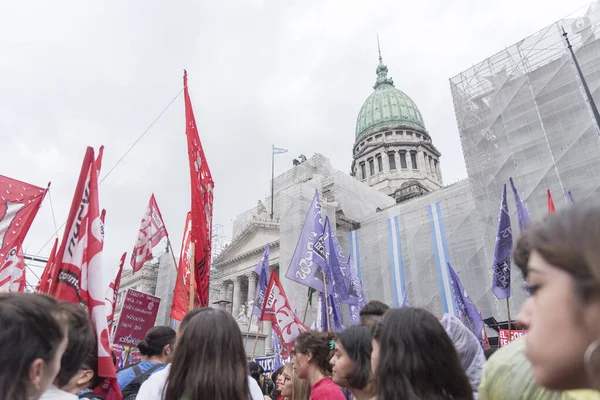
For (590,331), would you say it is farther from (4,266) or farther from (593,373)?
(4,266)

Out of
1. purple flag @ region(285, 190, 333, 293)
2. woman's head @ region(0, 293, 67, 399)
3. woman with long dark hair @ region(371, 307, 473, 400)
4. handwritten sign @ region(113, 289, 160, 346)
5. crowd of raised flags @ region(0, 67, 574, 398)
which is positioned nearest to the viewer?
woman's head @ region(0, 293, 67, 399)

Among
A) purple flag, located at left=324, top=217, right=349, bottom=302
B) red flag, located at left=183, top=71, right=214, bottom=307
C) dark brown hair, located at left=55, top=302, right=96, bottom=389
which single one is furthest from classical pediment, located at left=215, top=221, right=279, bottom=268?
dark brown hair, located at left=55, top=302, right=96, bottom=389

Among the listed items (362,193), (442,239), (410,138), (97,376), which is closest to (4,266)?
(97,376)

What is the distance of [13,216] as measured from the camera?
7.00 metres

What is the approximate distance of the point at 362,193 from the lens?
36062 millimetres

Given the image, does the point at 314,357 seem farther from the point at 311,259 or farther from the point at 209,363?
the point at 311,259

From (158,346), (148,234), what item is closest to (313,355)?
(158,346)

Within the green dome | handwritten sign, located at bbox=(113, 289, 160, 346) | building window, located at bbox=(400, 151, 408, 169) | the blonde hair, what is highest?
the green dome

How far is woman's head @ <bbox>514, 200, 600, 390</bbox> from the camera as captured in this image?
2.81 feet

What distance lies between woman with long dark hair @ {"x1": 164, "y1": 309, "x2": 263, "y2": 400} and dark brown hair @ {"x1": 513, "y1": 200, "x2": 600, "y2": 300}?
6.34 feet

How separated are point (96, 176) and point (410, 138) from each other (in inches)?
2013

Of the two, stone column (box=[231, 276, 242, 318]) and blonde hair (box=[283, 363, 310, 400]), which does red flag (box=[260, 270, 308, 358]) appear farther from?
stone column (box=[231, 276, 242, 318])

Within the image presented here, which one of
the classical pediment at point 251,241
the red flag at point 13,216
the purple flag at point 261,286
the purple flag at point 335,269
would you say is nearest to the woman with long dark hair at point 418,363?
the red flag at point 13,216

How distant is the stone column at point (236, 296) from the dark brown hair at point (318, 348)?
3291cm
